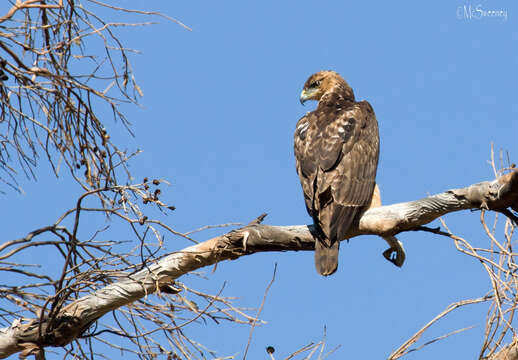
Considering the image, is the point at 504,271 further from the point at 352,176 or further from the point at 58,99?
the point at 58,99

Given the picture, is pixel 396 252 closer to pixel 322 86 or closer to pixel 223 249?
pixel 223 249

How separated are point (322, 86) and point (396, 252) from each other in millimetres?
2564

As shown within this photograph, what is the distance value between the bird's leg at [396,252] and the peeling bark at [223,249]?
0.27m

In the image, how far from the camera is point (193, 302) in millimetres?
4324

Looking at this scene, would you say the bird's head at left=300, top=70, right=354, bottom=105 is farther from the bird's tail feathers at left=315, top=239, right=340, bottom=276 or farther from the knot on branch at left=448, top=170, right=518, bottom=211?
the knot on branch at left=448, top=170, right=518, bottom=211

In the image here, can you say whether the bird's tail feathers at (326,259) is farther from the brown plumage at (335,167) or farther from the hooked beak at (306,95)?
the hooked beak at (306,95)

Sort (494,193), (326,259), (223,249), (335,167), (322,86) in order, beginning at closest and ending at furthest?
1. (494,193)
2. (223,249)
3. (326,259)
4. (335,167)
5. (322,86)

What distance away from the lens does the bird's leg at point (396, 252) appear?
4859 millimetres

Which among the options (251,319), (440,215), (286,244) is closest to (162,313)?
(251,319)

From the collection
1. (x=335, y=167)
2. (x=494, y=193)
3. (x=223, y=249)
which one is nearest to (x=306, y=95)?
(x=335, y=167)

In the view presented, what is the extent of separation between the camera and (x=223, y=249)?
14.8 feet

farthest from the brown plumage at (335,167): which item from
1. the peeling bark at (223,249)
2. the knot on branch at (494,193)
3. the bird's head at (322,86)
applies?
the knot on branch at (494,193)

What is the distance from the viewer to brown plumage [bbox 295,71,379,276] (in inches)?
188

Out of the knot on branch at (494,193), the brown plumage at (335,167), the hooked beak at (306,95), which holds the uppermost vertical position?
the hooked beak at (306,95)
